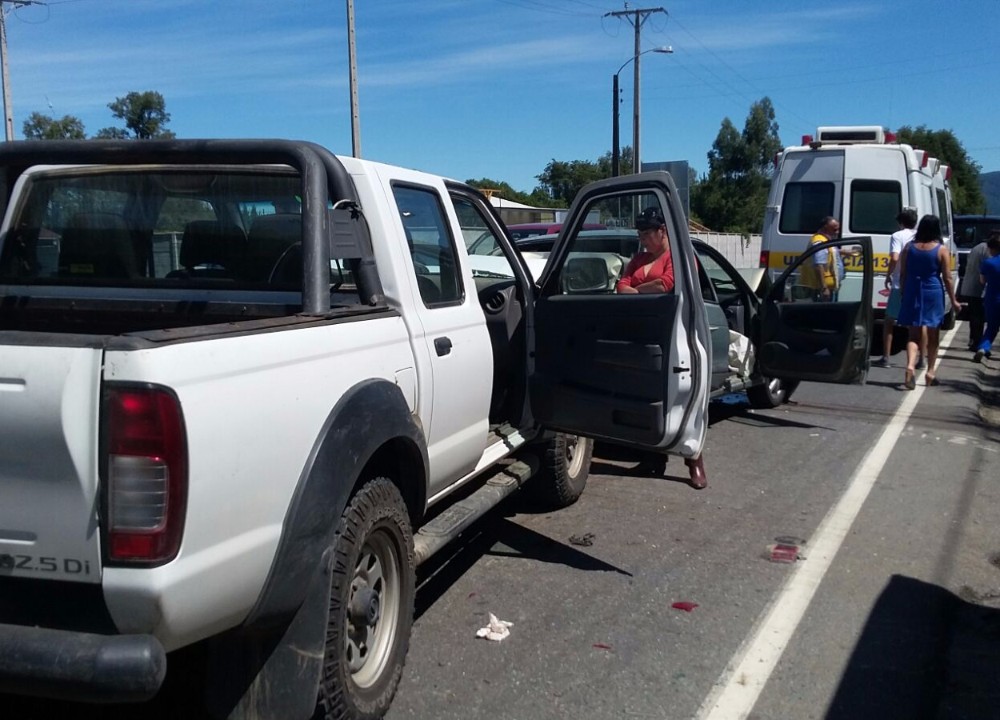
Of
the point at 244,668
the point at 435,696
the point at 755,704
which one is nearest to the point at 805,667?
the point at 755,704

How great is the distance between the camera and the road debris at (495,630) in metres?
4.39

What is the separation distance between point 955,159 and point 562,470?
8152 cm

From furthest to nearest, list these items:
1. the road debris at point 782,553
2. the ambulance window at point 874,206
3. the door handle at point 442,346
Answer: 1. the ambulance window at point 874,206
2. the road debris at point 782,553
3. the door handle at point 442,346

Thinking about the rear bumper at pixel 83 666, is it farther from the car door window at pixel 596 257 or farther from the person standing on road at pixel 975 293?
the person standing on road at pixel 975 293

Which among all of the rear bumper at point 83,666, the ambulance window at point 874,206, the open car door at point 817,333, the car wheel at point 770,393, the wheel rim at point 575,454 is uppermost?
the ambulance window at point 874,206

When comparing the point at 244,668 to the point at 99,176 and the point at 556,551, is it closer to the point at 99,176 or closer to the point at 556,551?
the point at 99,176

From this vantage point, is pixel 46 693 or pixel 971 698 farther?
pixel 971 698

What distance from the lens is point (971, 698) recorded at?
3.90 metres

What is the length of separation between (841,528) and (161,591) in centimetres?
460

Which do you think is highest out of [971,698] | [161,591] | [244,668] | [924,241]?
[924,241]

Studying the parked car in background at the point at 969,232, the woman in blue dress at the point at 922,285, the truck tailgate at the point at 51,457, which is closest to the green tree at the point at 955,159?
the parked car in background at the point at 969,232

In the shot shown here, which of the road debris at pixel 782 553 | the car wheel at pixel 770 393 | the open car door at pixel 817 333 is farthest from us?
the car wheel at pixel 770 393

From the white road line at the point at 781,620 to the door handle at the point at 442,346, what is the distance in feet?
5.79

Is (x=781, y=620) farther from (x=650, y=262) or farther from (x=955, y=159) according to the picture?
(x=955, y=159)
